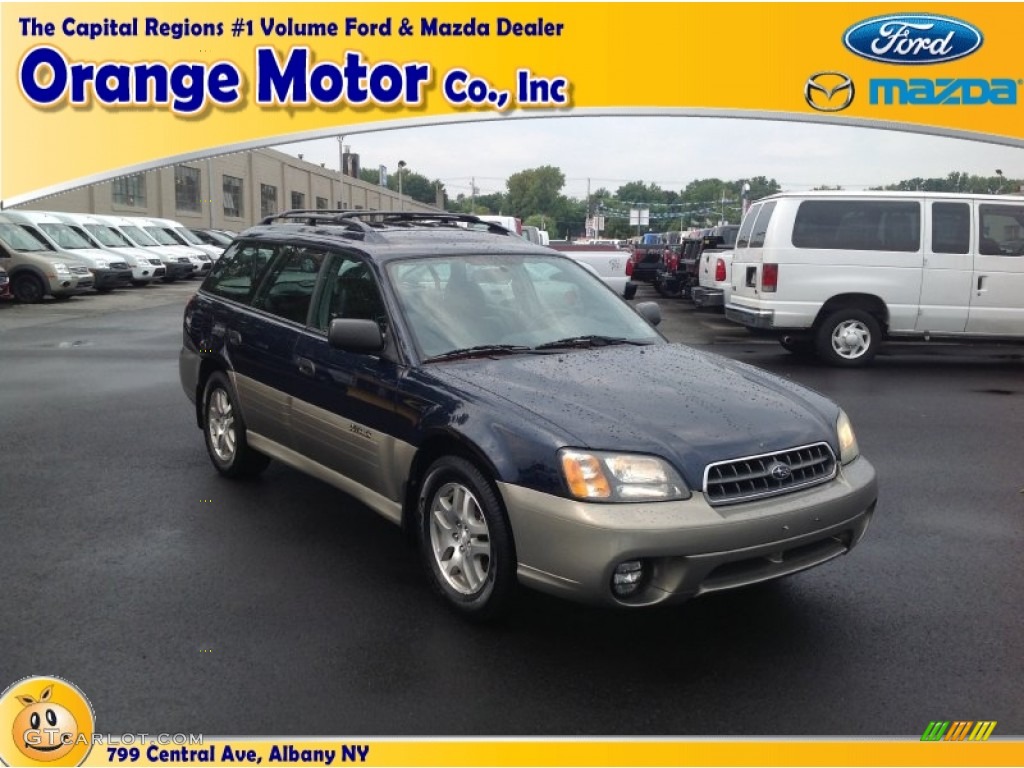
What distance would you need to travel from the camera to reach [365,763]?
117 inches

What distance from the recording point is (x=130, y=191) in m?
41.0

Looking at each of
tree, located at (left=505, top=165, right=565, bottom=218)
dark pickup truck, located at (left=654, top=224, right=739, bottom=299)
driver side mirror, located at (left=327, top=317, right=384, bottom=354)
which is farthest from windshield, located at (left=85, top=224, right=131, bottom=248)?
Answer: tree, located at (left=505, top=165, right=565, bottom=218)

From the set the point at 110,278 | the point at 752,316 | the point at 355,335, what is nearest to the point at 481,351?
the point at 355,335

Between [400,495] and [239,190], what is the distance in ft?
175

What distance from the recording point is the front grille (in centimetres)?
351

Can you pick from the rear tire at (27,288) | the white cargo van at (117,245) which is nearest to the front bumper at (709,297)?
the rear tire at (27,288)

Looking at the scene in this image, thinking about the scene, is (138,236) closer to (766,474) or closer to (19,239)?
(19,239)

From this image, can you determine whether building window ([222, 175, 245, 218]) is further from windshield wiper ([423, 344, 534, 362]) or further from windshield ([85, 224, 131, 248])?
windshield wiper ([423, 344, 534, 362])

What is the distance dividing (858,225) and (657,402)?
864 centimetres

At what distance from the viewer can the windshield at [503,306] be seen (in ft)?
14.9

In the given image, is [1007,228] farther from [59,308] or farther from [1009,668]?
[59,308]

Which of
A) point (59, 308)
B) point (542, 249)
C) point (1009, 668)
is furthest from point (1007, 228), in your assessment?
point (59, 308)

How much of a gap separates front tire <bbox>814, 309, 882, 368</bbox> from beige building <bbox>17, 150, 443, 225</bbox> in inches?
820

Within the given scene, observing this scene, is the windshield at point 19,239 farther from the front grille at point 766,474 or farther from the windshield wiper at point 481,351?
the front grille at point 766,474
